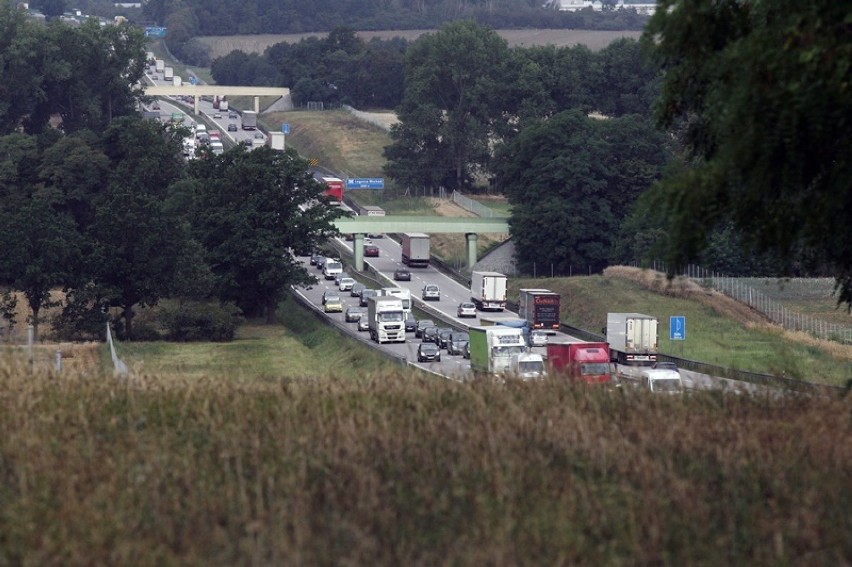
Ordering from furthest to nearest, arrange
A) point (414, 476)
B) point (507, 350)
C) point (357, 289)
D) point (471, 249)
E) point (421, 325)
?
point (471, 249), point (357, 289), point (421, 325), point (507, 350), point (414, 476)

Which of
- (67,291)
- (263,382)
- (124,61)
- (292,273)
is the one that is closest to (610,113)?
(124,61)

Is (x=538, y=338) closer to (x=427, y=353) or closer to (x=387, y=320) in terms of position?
(x=427, y=353)

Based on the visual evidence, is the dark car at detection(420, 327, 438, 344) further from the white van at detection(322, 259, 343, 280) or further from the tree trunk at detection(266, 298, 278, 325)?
the white van at detection(322, 259, 343, 280)

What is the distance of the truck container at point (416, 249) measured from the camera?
12106 centimetres

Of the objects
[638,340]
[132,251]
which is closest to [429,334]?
[638,340]

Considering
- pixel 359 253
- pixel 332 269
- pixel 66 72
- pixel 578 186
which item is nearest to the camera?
pixel 332 269

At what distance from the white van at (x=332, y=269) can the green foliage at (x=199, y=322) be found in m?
31.4

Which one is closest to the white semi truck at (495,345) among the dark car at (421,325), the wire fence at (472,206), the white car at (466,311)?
the dark car at (421,325)

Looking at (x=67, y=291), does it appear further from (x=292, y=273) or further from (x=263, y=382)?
(x=263, y=382)

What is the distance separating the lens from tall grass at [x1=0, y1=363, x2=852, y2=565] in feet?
52.4

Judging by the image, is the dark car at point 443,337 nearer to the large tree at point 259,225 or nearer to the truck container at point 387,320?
the truck container at point 387,320

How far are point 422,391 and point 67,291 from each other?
213 ft

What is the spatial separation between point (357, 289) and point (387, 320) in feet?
92.5

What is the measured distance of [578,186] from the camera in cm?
12025
